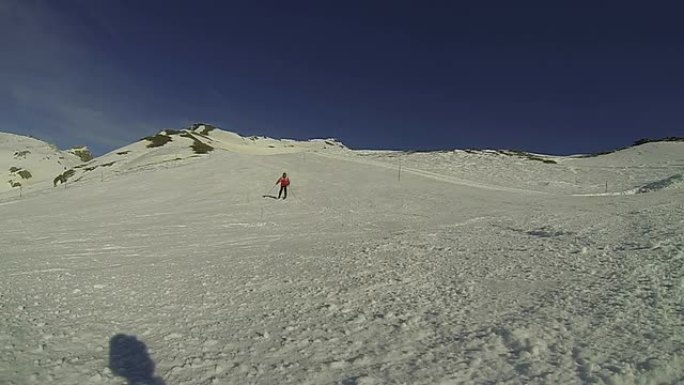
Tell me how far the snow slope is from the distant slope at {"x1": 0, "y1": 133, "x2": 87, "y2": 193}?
57.4 metres

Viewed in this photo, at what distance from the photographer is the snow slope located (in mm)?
6750

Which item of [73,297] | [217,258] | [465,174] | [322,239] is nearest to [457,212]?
[322,239]

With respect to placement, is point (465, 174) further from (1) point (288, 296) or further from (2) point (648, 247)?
(1) point (288, 296)

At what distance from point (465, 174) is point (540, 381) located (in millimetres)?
38982

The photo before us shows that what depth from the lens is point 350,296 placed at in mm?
10148

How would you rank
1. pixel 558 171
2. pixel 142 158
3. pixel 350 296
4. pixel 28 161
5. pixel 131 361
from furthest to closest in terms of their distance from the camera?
pixel 28 161
pixel 142 158
pixel 558 171
pixel 350 296
pixel 131 361

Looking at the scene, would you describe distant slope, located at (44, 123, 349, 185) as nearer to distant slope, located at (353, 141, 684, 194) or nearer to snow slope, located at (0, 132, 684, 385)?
distant slope, located at (353, 141, 684, 194)

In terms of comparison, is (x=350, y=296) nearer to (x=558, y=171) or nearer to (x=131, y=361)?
(x=131, y=361)

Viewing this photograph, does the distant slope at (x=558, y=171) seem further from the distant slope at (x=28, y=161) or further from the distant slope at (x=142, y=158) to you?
the distant slope at (x=28, y=161)

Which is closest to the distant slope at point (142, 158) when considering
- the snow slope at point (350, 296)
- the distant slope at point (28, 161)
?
the distant slope at point (28, 161)

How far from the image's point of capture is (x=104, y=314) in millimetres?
9281

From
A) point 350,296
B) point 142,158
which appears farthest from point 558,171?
point 142,158

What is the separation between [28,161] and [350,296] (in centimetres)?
8935

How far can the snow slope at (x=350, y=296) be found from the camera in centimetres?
675
